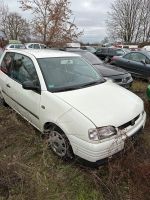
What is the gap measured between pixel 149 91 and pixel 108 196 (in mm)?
3437

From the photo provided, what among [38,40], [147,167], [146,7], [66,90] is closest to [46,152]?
[66,90]

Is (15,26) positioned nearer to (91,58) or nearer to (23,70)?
(91,58)

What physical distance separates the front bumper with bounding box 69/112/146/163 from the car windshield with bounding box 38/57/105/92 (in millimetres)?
1037

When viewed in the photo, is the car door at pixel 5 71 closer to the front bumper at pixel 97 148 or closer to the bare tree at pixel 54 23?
the front bumper at pixel 97 148

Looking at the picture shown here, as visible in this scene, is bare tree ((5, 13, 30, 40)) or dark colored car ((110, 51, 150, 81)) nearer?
dark colored car ((110, 51, 150, 81))

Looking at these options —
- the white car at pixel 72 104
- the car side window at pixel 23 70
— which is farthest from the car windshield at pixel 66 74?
the car side window at pixel 23 70

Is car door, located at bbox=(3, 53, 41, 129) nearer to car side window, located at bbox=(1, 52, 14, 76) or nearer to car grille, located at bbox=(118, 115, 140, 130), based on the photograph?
car side window, located at bbox=(1, 52, 14, 76)

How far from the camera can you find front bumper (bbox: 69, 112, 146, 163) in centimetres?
328

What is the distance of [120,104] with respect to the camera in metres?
3.84

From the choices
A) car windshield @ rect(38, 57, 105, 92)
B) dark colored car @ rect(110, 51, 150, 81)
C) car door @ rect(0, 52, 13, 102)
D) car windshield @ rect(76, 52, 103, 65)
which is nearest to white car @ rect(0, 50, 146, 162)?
car windshield @ rect(38, 57, 105, 92)

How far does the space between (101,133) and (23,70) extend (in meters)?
2.33

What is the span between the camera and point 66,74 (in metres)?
4.52

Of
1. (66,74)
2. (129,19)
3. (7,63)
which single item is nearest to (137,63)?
(7,63)

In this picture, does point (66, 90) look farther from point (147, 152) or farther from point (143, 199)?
point (143, 199)
